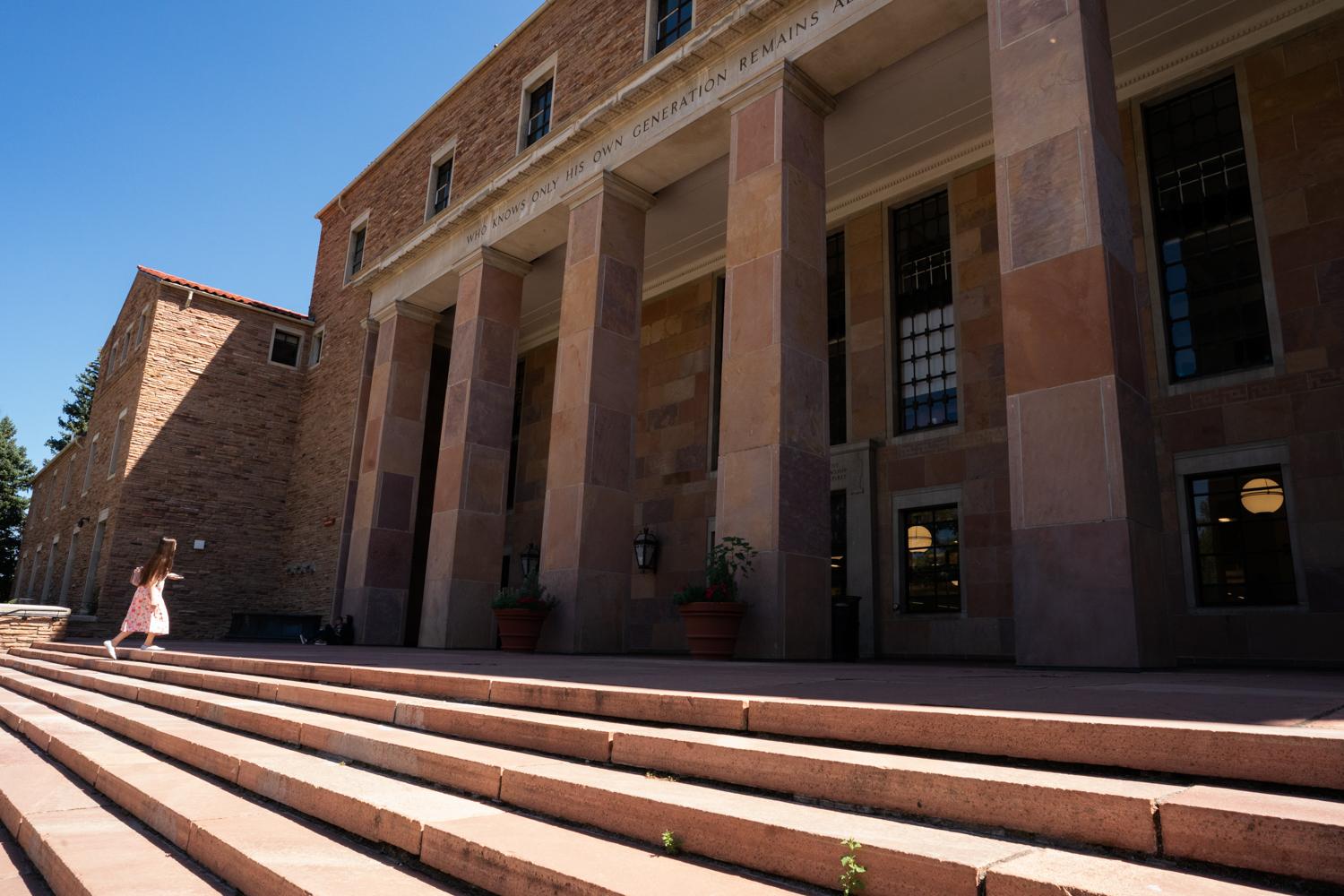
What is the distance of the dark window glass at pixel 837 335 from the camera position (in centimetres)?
1609

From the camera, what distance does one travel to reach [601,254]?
48.3 ft

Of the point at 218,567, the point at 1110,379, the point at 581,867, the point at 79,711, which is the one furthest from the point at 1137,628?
the point at 218,567

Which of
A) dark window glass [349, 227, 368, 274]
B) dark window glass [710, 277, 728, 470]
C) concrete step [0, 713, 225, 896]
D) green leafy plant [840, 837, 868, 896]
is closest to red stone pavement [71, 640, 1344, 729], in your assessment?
green leafy plant [840, 837, 868, 896]

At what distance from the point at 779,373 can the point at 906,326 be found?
5.59 metres

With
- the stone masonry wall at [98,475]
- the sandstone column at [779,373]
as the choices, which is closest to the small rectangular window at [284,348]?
the stone masonry wall at [98,475]

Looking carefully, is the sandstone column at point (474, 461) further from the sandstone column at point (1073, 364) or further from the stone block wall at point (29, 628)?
the sandstone column at point (1073, 364)

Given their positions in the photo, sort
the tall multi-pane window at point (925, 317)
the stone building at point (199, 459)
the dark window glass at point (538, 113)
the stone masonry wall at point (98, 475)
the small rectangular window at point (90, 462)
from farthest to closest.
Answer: the small rectangular window at point (90, 462) < the stone masonry wall at point (98, 475) < the stone building at point (199, 459) < the dark window glass at point (538, 113) < the tall multi-pane window at point (925, 317)

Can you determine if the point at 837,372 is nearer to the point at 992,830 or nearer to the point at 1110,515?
the point at 1110,515

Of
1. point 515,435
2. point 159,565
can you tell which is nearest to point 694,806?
point 159,565

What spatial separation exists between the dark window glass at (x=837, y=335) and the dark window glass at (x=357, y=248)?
48.4 ft

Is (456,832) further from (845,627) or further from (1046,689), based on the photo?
(845,627)

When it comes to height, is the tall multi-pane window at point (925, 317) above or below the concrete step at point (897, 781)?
above

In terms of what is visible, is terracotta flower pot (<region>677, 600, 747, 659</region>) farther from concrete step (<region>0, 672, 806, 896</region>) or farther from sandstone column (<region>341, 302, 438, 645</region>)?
sandstone column (<region>341, 302, 438, 645</region>)

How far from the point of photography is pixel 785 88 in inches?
475
